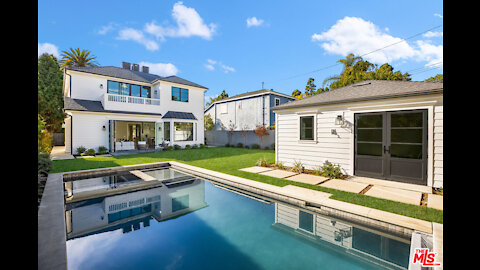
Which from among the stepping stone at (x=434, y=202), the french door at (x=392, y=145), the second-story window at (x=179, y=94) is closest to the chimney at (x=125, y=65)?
the second-story window at (x=179, y=94)

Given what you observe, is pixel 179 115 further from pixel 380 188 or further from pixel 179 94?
pixel 380 188

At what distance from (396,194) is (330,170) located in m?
2.26

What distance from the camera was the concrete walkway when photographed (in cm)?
501

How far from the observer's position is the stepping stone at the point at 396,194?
5.01m

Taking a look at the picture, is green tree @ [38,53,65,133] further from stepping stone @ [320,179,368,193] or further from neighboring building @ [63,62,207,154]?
stepping stone @ [320,179,368,193]

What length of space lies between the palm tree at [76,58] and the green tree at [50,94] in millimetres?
4034

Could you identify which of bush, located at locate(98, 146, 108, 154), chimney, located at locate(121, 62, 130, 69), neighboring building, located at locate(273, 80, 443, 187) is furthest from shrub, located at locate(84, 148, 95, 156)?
neighboring building, located at locate(273, 80, 443, 187)

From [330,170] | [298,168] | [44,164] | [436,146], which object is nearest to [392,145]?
[436,146]

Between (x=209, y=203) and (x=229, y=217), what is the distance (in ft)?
3.27

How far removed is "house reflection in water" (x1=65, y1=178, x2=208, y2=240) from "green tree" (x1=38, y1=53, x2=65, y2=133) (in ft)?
79.1

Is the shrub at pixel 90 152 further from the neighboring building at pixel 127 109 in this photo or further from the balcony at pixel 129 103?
the balcony at pixel 129 103
